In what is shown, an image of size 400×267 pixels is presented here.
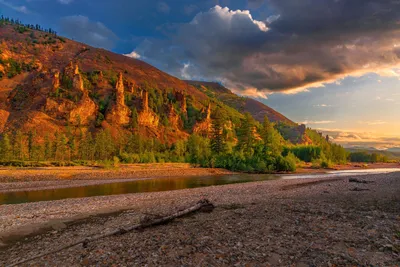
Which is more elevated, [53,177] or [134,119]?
[134,119]

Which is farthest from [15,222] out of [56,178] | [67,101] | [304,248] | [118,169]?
[67,101]

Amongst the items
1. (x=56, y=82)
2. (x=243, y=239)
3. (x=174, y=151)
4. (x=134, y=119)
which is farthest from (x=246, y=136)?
(x=56, y=82)

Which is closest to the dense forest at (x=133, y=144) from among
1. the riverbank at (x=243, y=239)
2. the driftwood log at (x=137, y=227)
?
the driftwood log at (x=137, y=227)

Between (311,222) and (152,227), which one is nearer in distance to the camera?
(311,222)

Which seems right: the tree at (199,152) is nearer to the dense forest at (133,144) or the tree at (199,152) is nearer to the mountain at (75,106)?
the dense forest at (133,144)

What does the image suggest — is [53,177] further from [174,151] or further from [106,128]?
[106,128]

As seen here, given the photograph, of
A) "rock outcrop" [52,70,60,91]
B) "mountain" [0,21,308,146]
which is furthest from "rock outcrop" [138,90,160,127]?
"rock outcrop" [52,70,60,91]

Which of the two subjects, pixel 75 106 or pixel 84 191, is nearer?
pixel 84 191

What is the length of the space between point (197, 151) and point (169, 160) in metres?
12.6

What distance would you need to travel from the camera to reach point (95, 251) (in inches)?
413

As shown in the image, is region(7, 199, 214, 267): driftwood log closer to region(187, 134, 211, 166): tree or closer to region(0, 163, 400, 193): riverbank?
region(0, 163, 400, 193): riverbank

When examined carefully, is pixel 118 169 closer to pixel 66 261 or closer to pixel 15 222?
pixel 15 222

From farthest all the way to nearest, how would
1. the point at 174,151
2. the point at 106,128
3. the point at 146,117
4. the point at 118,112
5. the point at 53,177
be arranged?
the point at 146,117
the point at 118,112
the point at 106,128
the point at 174,151
the point at 53,177

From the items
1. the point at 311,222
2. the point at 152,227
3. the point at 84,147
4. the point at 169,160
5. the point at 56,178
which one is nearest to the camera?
the point at 311,222
